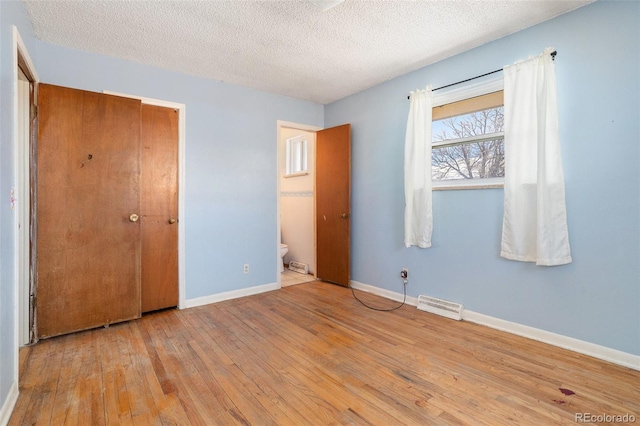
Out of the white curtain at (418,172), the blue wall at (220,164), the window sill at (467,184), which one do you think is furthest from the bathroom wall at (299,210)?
the window sill at (467,184)

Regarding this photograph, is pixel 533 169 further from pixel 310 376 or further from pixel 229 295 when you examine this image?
pixel 229 295

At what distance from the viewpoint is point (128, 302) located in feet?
9.46

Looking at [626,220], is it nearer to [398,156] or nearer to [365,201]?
[398,156]

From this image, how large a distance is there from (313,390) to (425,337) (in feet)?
Result: 3.88

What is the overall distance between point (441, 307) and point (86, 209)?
3.45m

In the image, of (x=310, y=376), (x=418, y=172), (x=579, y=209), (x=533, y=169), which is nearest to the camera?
(x=310, y=376)

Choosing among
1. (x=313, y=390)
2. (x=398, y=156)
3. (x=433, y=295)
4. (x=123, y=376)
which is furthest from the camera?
(x=398, y=156)

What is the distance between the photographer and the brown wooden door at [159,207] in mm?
3143

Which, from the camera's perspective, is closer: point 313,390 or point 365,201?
point 313,390

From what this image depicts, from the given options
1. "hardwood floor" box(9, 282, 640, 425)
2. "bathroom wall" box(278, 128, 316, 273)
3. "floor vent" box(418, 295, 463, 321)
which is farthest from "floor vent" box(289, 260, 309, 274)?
"floor vent" box(418, 295, 463, 321)

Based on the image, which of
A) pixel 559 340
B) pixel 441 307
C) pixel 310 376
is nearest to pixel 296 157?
pixel 441 307

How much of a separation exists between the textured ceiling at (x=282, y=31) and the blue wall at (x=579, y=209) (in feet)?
0.69

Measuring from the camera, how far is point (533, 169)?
2.46m

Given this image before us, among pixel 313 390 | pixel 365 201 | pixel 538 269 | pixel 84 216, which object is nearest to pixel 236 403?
pixel 313 390
